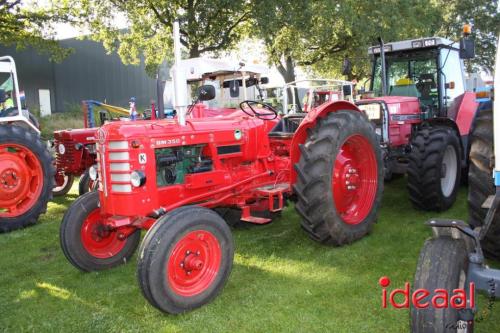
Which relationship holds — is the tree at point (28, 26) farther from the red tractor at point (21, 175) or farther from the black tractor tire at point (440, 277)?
the black tractor tire at point (440, 277)

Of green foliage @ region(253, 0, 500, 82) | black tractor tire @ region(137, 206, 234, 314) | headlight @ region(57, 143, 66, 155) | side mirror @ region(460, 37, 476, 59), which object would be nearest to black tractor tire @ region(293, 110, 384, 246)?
black tractor tire @ region(137, 206, 234, 314)

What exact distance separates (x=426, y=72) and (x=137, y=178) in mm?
4745

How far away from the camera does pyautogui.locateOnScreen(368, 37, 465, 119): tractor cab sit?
6.45 meters

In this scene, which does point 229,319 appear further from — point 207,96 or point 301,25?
point 301,25

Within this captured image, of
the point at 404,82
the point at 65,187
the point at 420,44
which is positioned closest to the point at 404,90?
the point at 404,82

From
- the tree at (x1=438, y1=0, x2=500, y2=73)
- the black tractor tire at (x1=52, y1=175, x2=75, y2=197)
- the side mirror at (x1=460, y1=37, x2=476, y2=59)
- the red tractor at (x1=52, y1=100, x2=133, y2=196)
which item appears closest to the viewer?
the side mirror at (x1=460, y1=37, x2=476, y2=59)

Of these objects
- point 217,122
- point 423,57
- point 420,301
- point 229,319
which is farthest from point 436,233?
point 423,57

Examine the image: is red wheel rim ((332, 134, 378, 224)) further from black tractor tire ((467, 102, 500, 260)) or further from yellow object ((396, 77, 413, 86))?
yellow object ((396, 77, 413, 86))

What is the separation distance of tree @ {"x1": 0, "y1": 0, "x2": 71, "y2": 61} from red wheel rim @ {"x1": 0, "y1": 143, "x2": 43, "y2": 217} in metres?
10.6

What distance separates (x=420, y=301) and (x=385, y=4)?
58.3 feet

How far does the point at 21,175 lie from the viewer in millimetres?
6012

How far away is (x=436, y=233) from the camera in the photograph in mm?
2391

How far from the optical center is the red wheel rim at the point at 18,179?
19.3 ft

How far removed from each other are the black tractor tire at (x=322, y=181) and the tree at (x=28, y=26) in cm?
1377
